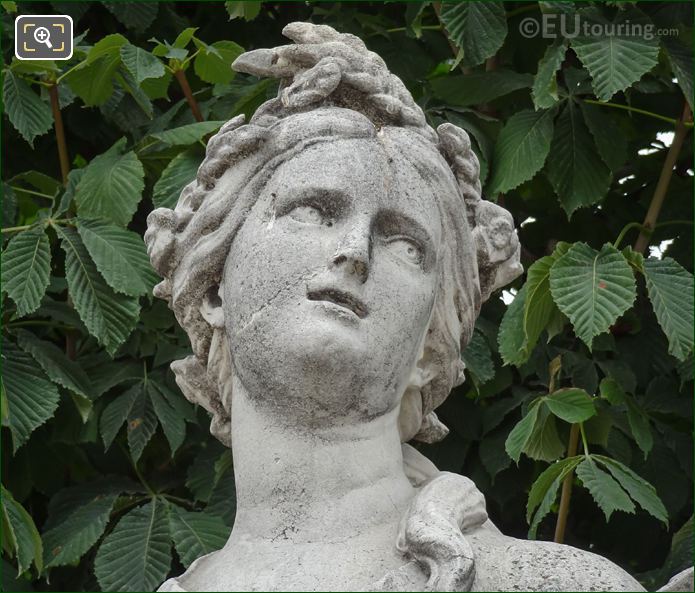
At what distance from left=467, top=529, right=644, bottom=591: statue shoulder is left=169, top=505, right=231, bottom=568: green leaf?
1875 mm

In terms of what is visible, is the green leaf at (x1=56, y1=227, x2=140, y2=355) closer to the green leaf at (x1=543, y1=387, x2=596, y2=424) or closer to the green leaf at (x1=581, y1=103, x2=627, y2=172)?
the green leaf at (x1=543, y1=387, x2=596, y2=424)

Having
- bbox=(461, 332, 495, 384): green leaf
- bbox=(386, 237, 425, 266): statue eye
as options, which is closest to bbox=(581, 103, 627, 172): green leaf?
bbox=(461, 332, 495, 384): green leaf

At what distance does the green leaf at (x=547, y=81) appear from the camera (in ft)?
21.6

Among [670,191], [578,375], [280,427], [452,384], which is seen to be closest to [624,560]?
[578,375]

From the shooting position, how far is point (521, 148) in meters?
6.70

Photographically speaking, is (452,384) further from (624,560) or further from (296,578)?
(624,560)

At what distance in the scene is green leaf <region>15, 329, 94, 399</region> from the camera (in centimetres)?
664

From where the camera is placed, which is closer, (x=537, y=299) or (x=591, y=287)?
(x=591, y=287)

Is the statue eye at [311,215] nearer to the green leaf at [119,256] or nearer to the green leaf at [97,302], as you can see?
the green leaf at [119,256]

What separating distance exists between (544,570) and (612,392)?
2.15 m

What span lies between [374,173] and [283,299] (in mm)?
438

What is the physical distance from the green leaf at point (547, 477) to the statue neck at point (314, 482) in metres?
1.32

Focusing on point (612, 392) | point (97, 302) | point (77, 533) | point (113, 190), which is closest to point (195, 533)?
point (77, 533)

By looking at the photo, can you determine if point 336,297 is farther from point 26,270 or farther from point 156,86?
point 156,86
